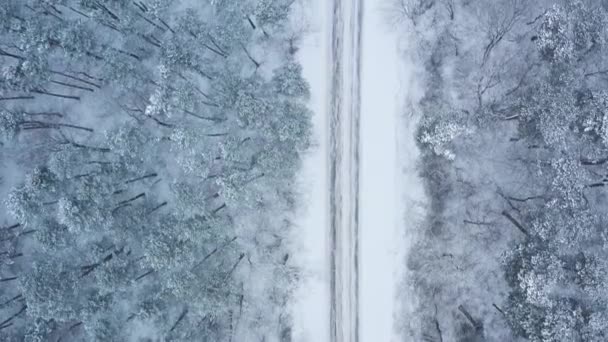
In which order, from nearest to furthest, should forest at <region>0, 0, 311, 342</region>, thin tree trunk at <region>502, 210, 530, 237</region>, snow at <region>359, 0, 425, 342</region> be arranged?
forest at <region>0, 0, 311, 342</region>
thin tree trunk at <region>502, 210, 530, 237</region>
snow at <region>359, 0, 425, 342</region>

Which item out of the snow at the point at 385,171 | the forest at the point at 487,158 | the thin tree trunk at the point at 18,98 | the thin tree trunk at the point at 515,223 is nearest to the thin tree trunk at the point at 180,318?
the snow at the point at 385,171

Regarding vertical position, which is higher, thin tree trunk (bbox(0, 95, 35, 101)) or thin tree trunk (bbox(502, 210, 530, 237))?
thin tree trunk (bbox(0, 95, 35, 101))

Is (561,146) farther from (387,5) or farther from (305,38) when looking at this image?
(305,38)

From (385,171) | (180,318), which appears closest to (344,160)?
(385,171)

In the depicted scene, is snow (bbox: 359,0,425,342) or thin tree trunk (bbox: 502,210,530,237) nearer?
thin tree trunk (bbox: 502,210,530,237)

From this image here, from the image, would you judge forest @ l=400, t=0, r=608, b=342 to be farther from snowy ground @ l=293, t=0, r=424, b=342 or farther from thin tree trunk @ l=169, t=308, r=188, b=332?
thin tree trunk @ l=169, t=308, r=188, b=332

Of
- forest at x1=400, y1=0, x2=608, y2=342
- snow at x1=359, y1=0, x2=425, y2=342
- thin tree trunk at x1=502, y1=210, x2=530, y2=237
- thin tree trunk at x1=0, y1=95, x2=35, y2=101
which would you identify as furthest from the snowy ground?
thin tree trunk at x1=0, y1=95, x2=35, y2=101

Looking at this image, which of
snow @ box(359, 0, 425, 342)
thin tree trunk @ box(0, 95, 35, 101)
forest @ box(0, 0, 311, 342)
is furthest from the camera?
snow @ box(359, 0, 425, 342)

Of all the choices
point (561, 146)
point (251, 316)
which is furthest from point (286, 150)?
point (561, 146)
